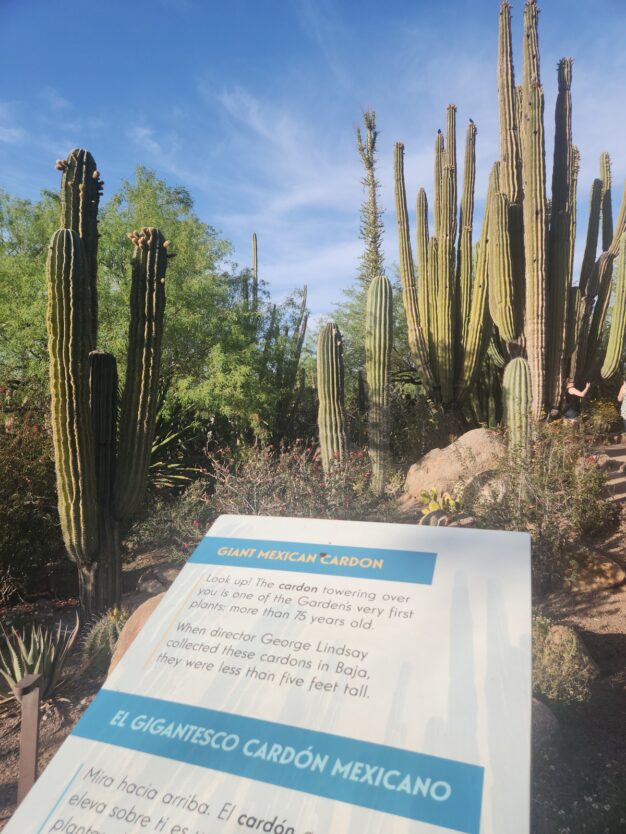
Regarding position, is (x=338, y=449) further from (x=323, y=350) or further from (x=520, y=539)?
(x=520, y=539)

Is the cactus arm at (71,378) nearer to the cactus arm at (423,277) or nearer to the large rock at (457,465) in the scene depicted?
the large rock at (457,465)

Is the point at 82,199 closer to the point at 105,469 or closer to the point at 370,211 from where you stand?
the point at 105,469

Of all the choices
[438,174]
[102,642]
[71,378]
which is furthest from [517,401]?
[438,174]

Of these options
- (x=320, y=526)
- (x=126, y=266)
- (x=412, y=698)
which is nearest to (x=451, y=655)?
(x=412, y=698)

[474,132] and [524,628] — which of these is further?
[474,132]

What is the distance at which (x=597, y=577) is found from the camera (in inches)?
205

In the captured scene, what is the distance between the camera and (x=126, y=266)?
11.2 m

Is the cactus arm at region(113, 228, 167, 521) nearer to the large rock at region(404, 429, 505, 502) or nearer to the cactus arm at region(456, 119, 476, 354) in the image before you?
the large rock at region(404, 429, 505, 502)

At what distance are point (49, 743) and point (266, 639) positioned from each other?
2.93 meters

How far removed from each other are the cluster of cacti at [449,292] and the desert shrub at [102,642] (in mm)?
7835

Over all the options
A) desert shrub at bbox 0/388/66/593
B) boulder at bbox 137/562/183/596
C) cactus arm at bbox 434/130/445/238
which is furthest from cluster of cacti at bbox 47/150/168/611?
cactus arm at bbox 434/130/445/238

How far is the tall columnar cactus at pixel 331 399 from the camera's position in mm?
8359

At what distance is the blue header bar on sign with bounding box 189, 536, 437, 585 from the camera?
183cm

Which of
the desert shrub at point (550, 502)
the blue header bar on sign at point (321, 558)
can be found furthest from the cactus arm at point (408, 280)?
the blue header bar on sign at point (321, 558)
